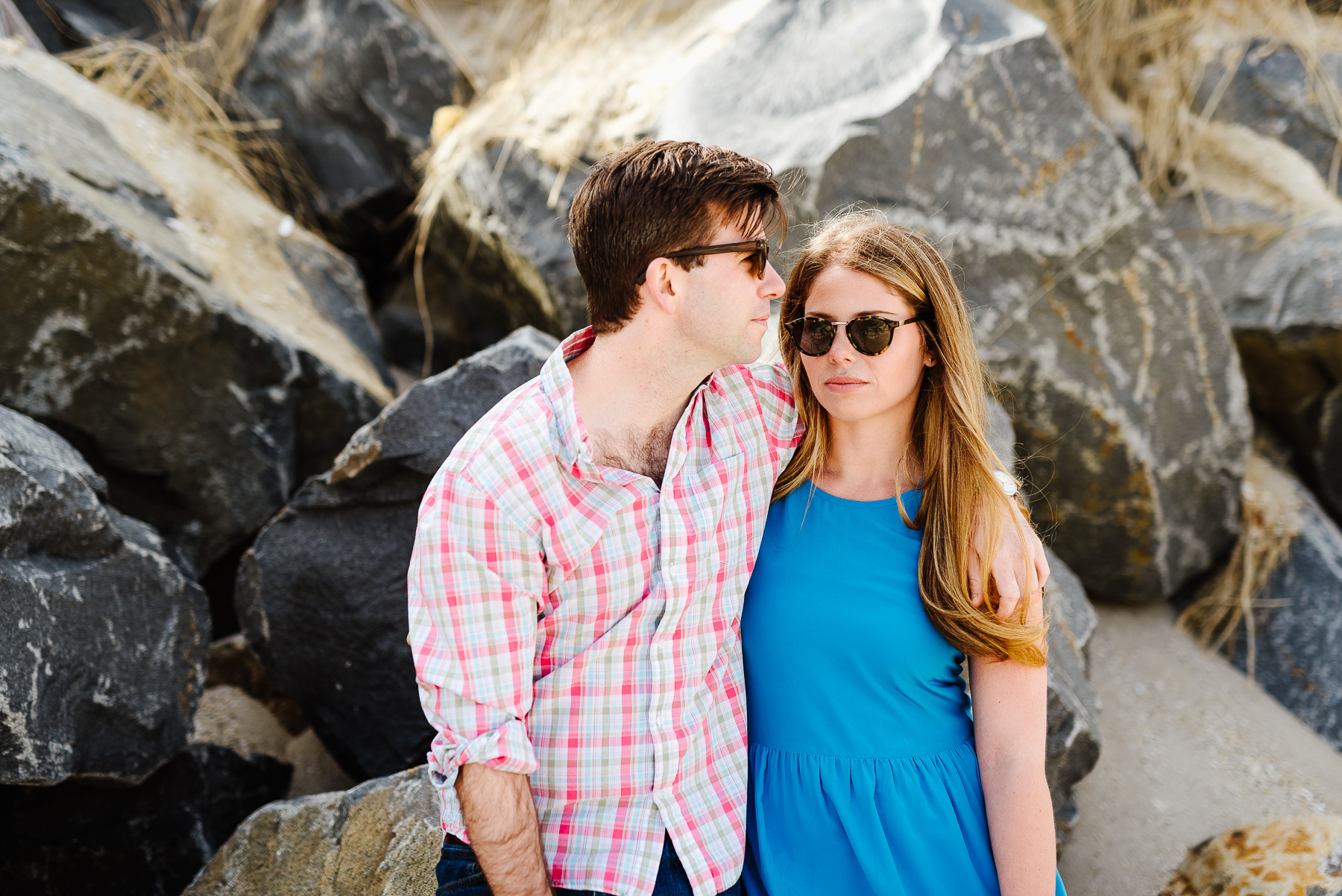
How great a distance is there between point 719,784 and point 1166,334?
284cm

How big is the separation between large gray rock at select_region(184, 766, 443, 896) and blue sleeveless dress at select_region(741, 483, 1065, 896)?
85 cm

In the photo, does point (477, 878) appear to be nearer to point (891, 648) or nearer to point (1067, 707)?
point (891, 648)

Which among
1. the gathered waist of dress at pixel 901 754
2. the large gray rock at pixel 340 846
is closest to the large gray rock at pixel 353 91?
the large gray rock at pixel 340 846

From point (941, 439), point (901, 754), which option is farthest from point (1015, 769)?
point (941, 439)

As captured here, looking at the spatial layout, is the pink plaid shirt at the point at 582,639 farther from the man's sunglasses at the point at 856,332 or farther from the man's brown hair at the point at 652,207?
the man's sunglasses at the point at 856,332

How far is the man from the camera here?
1.75 meters

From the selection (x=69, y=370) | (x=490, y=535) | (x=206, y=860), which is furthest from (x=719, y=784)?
(x=69, y=370)

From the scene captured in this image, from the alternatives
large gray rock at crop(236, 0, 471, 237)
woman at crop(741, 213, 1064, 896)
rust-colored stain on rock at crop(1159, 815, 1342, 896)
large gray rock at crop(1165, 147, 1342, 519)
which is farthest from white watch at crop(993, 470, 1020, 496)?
large gray rock at crop(236, 0, 471, 237)

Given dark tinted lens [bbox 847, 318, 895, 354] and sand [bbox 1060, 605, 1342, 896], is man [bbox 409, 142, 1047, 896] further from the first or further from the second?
sand [bbox 1060, 605, 1342, 896]

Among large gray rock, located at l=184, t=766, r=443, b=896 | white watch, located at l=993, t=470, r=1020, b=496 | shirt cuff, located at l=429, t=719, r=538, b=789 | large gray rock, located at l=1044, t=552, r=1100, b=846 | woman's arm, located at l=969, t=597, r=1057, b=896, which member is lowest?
large gray rock, located at l=1044, t=552, r=1100, b=846

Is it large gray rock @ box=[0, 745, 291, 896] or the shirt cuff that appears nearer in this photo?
the shirt cuff

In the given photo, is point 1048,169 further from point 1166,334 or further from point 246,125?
point 246,125

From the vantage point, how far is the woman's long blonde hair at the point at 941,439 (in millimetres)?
1902

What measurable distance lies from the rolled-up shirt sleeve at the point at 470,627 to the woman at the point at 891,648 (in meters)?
0.55
